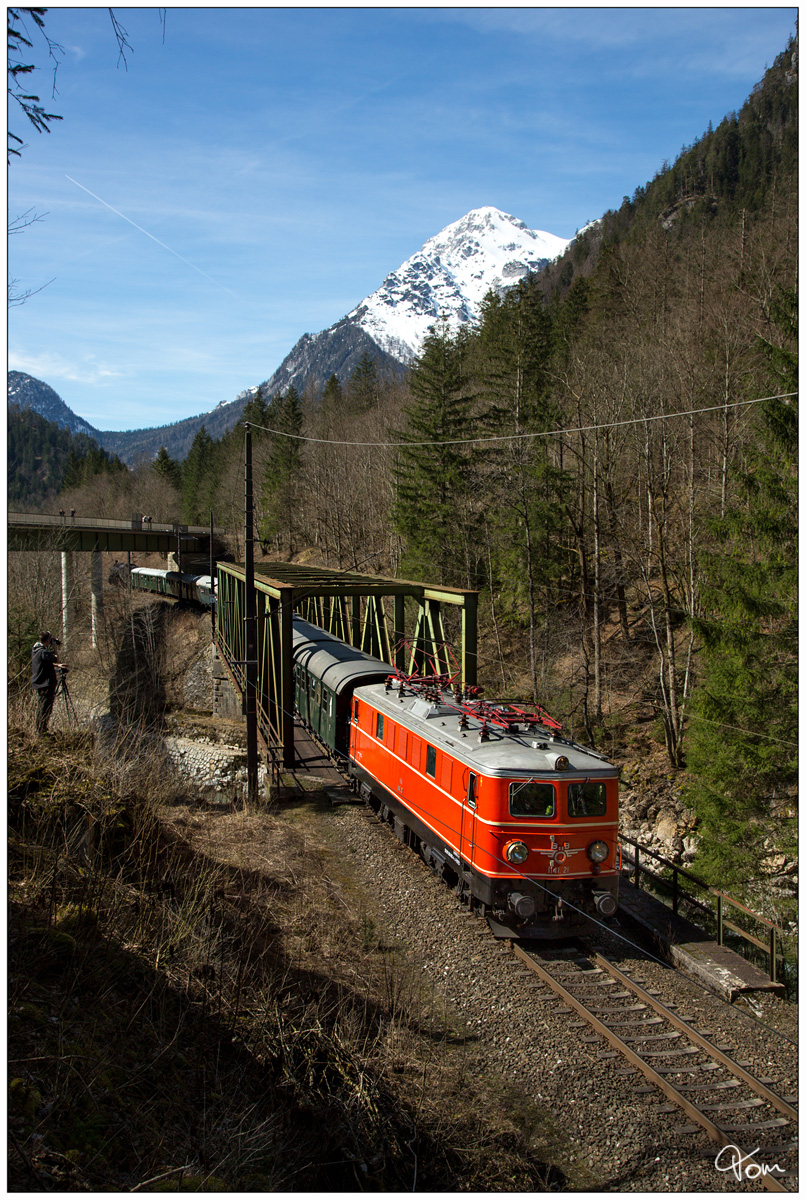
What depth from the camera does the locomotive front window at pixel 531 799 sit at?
9.37 m

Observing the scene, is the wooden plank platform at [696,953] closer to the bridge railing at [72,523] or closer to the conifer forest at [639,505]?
the conifer forest at [639,505]

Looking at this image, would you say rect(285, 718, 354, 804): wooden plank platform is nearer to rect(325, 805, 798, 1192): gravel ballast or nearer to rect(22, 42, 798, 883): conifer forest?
rect(325, 805, 798, 1192): gravel ballast

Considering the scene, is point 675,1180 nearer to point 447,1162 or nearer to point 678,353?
point 447,1162

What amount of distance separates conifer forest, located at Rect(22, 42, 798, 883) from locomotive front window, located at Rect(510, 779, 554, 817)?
618cm

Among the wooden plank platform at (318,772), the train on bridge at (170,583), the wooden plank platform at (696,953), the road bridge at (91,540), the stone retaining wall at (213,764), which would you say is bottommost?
the stone retaining wall at (213,764)

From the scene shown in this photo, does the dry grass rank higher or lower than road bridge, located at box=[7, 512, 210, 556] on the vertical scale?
lower

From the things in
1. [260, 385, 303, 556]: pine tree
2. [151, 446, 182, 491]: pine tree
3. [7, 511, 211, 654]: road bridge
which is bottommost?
[7, 511, 211, 654]: road bridge

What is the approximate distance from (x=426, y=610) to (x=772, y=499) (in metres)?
8.51

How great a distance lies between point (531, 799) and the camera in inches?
371

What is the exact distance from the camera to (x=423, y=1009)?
8.14 meters

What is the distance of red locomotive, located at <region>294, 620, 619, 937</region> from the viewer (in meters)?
9.40

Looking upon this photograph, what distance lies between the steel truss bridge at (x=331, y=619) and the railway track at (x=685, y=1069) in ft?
23.3

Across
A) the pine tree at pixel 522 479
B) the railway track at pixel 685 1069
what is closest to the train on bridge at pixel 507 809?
the railway track at pixel 685 1069

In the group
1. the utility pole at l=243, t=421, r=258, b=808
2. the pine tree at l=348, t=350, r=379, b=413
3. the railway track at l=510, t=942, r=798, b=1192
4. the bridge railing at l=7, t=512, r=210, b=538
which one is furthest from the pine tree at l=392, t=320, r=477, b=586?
the pine tree at l=348, t=350, r=379, b=413
